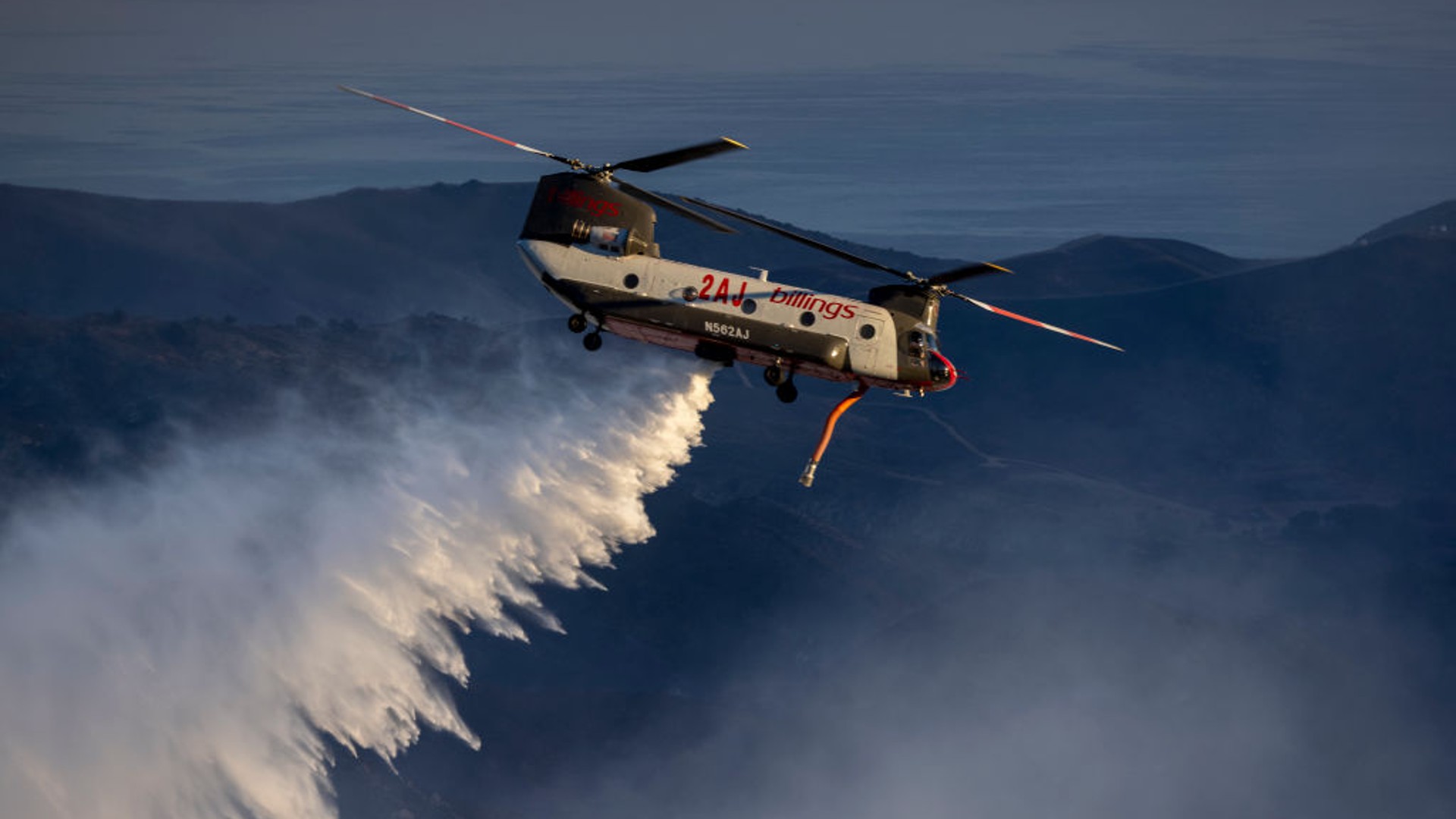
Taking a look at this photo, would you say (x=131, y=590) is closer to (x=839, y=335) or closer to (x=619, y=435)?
(x=619, y=435)

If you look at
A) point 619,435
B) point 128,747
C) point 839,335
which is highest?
point 839,335

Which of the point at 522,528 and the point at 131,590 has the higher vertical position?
the point at 522,528

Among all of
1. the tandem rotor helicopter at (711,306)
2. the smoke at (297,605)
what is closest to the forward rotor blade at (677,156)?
the tandem rotor helicopter at (711,306)

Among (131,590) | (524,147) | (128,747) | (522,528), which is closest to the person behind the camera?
(524,147)

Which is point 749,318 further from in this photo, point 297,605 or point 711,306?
point 297,605

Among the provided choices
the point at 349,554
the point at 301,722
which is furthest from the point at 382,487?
the point at 301,722

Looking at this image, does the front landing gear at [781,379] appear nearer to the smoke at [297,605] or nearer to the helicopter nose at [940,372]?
the helicopter nose at [940,372]
